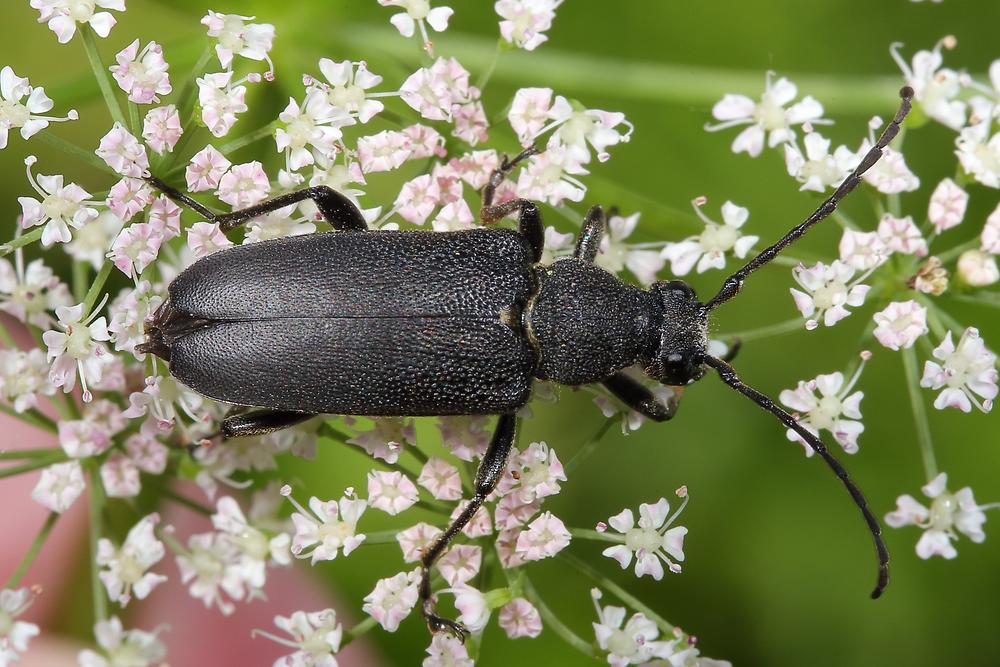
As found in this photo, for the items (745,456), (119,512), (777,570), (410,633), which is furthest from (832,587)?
(119,512)

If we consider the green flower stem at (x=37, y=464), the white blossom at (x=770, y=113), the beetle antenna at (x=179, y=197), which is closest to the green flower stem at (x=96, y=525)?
the green flower stem at (x=37, y=464)

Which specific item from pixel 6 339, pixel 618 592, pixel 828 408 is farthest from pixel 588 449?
pixel 6 339

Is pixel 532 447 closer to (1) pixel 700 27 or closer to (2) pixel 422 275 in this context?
(2) pixel 422 275

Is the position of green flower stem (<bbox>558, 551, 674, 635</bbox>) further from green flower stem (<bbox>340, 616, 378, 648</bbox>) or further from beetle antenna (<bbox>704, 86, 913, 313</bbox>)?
beetle antenna (<bbox>704, 86, 913, 313</bbox>)

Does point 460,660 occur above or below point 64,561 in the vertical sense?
above

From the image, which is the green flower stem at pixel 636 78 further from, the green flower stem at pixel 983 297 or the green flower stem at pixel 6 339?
the green flower stem at pixel 6 339

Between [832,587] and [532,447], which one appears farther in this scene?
[832,587]

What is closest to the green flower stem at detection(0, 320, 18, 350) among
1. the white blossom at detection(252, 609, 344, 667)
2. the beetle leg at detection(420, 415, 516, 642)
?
the white blossom at detection(252, 609, 344, 667)
